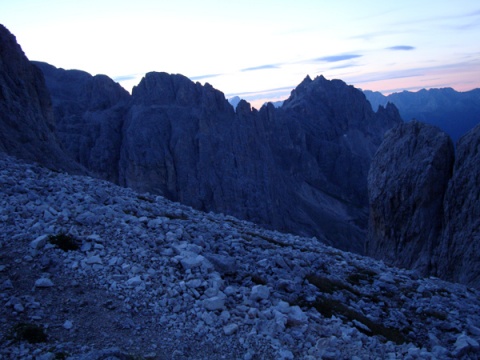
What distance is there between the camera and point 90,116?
4926 inches

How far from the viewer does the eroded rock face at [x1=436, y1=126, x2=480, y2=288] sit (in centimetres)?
3406

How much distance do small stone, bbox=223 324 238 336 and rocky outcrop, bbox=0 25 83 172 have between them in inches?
880

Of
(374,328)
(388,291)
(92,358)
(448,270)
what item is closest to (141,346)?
(92,358)

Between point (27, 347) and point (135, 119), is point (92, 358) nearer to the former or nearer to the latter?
point (27, 347)

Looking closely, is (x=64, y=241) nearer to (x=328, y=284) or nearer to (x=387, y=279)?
(x=328, y=284)

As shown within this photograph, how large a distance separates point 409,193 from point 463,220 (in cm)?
766

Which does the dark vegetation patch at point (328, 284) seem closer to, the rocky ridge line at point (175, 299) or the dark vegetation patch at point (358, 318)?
the rocky ridge line at point (175, 299)

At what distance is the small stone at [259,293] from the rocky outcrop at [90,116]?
10730cm

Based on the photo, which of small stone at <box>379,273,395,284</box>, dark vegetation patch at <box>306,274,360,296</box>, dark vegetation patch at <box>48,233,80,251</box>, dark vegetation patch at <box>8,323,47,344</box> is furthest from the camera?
small stone at <box>379,273,395,284</box>

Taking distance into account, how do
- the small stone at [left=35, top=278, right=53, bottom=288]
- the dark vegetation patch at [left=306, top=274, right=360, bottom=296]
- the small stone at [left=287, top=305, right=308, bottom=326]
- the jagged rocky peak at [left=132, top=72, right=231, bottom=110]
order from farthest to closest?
the jagged rocky peak at [left=132, top=72, right=231, bottom=110] < the dark vegetation patch at [left=306, top=274, right=360, bottom=296] < the small stone at [left=287, top=305, right=308, bottom=326] < the small stone at [left=35, top=278, right=53, bottom=288]

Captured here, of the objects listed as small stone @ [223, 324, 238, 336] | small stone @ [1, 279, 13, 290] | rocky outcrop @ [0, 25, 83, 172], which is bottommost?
small stone @ [223, 324, 238, 336]

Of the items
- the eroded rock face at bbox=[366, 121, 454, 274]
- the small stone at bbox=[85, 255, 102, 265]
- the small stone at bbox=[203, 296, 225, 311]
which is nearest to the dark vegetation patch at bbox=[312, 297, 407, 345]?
the small stone at bbox=[203, 296, 225, 311]

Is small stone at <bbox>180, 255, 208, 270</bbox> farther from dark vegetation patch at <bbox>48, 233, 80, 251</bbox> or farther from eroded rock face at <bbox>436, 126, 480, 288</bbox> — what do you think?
eroded rock face at <bbox>436, 126, 480, 288</bbox>

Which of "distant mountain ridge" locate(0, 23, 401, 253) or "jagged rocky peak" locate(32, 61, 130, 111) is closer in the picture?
"distant mountain ridge" locate(0, 23, 401, 253)
